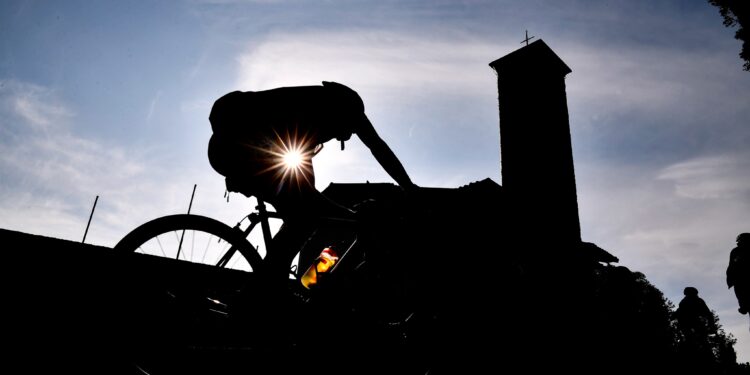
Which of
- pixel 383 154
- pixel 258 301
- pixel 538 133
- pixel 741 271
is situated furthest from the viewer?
pixel 538 133

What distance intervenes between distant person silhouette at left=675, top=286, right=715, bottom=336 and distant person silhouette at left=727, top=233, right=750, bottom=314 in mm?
5525

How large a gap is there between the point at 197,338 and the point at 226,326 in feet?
0.73

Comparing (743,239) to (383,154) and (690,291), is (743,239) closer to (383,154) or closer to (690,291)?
(690,291)

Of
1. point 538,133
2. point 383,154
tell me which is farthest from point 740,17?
point 383,154

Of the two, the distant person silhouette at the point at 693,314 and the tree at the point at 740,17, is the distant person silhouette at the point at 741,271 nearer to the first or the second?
the distant person silhouette at the point at 693,314

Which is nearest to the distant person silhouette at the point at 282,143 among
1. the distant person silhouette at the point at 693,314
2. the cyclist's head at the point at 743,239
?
the cyclist's head at the point at 743,239

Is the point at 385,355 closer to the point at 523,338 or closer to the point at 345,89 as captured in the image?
the point at 523,338

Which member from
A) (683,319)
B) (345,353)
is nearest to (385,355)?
(345,353)

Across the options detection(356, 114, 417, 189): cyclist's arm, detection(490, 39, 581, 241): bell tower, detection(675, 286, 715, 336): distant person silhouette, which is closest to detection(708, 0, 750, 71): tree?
detection(490, 39, 581, 241): bell tower

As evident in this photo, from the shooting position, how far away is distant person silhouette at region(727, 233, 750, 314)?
20.0 feet

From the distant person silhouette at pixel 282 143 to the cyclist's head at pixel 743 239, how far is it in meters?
7.74

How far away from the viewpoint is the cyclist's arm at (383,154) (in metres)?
2.92

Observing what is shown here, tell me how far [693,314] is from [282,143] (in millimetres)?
13745

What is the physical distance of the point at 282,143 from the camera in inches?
103
